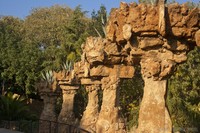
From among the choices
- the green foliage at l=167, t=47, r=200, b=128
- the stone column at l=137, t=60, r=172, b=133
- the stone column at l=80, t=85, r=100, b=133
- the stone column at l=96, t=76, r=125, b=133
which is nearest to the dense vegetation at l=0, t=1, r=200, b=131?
the green foliage at l=167, t=47, r=200, b=128

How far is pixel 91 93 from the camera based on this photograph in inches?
557

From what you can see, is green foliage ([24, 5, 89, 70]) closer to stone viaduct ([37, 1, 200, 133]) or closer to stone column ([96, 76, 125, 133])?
stone column ([96, 76, 125, 133])

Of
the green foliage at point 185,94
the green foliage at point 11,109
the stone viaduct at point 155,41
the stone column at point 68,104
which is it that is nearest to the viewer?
the stone viaduct at point 155,41

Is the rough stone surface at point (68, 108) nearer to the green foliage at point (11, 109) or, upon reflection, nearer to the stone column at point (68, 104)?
the stone column at point (68, 104)

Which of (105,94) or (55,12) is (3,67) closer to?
(55,12)

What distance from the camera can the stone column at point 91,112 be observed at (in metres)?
13.8

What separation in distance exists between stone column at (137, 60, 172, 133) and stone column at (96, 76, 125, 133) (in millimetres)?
3949

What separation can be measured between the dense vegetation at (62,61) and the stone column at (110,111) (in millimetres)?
2835

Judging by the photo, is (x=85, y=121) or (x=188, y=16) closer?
(x=188, y=16)

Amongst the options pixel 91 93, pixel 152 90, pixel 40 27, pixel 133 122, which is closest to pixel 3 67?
pixel 40 27

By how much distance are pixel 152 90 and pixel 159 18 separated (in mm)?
1517

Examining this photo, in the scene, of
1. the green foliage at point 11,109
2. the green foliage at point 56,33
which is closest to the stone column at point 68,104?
the green foliage at point 11,109

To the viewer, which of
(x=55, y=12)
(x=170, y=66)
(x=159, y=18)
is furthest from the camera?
(x=55, y=12)

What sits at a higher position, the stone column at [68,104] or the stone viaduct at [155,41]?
the stone viaduct at [155,41]
